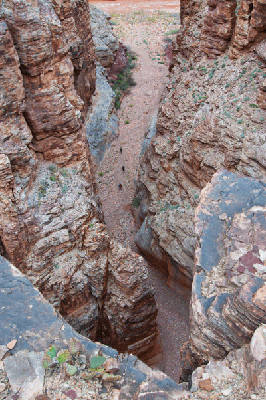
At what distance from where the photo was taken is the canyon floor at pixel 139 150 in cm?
1738

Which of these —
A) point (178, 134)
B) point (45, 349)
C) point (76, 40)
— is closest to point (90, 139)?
point (76, 40)

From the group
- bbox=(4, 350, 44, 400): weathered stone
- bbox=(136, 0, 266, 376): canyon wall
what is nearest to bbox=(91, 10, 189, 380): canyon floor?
bbox=(136, 0, 266, 376): canyon wall

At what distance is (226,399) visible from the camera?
649cm

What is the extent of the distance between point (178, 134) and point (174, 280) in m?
7.61

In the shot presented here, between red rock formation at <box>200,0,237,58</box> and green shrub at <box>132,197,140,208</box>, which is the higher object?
red rock formation at <box>200,0,237,58</box>

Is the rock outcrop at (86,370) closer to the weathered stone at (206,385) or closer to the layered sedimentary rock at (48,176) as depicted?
the weathered stone at (206,385)

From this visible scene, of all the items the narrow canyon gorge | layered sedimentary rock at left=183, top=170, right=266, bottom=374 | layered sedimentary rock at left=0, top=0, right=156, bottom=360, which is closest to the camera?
layered sedimentary rock at left=183, top=170, right=266, bottom=374

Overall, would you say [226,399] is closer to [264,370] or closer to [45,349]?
[264,370]

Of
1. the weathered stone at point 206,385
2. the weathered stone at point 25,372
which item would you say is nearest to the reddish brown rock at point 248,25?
the weathered stone at point 206,385

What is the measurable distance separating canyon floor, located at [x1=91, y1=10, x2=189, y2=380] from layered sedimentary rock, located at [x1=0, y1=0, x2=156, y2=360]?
332 cm

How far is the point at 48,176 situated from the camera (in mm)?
13008

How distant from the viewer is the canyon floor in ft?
57.0

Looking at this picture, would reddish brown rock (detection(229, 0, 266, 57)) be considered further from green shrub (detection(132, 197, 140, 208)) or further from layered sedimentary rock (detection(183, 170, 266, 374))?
green shrub (detection(132, 197, 140, 208))

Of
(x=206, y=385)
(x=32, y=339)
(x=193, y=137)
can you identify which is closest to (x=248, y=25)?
(x=193, y=137)
